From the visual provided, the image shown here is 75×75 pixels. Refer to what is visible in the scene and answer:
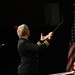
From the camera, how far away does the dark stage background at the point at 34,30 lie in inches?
405

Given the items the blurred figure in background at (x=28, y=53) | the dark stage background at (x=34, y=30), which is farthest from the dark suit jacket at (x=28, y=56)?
the dark stage background at (x=34, y=30)

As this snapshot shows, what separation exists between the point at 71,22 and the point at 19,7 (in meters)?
1.55

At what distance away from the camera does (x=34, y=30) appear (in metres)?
10.7

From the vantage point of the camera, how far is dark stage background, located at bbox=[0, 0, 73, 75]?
10.3 metres

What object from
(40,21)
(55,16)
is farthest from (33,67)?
(40,21)

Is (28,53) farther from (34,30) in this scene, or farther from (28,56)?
(34,30)

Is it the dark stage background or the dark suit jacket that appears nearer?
the dark suit jacket

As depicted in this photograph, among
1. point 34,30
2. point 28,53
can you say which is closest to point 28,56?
point 28,53

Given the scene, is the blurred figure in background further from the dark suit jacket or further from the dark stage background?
the dark stage background

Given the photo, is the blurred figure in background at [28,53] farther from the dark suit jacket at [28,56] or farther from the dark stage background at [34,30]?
the dark stage background at [34,30]

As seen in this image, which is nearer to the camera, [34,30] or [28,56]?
[28,56]

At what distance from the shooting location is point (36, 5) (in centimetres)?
1041

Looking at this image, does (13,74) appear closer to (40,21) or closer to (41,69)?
(41,69)

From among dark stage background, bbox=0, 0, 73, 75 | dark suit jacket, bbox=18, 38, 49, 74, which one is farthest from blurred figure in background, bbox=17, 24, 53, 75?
dark stage background, bbox=0, 0, 73, 75
